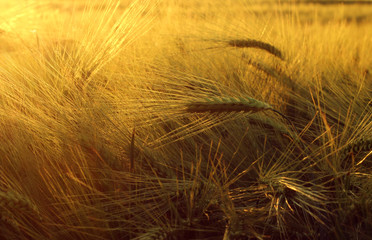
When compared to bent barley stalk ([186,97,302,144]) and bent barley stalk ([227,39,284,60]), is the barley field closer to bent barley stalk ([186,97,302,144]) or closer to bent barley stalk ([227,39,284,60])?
bent barley stalk ([186,97,302,144])

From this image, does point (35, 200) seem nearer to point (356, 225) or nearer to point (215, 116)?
point (215, 116)

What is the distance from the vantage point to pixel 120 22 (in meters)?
1.24

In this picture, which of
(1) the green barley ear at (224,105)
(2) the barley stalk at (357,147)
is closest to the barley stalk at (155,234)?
(1) the green barley ear at (224,105)

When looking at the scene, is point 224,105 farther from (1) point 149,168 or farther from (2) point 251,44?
(2) point 251,44

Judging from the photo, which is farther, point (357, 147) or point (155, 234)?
point (357, 147)

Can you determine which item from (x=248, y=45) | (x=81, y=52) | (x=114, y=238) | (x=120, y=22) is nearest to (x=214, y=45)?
(x=248, y=45)

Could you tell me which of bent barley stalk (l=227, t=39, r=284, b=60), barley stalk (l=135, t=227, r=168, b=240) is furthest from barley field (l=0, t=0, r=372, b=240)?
bent barley stalk (l=227, t=39, r=284, b=60)

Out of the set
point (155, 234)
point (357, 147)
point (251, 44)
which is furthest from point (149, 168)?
point (251, 44)

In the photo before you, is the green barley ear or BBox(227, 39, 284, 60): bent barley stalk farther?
BBox(227, 39, 284, 60): bent barley stalk

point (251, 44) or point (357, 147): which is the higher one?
point (251, 44)

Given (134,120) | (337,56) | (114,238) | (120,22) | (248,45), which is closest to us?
(114,238)

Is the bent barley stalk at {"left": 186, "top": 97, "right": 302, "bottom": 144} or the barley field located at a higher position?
the bent barley stalk at {"left": 186, "top": 97, "right": 302, "bottom": 144}

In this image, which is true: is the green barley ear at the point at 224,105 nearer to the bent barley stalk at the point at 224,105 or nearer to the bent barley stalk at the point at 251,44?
the bent barley stalk at the point at 224,105

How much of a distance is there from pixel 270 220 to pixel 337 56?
1306mm
